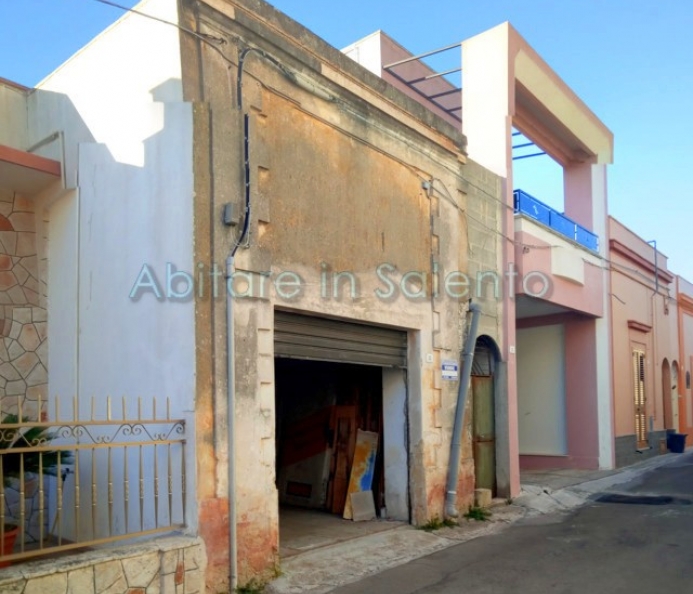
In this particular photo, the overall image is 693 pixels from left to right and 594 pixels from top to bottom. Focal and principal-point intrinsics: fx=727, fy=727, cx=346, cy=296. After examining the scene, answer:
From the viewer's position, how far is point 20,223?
8.20 meters

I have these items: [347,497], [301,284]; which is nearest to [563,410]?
[347,497]

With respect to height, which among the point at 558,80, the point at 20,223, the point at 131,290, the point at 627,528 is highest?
the point at 558,80

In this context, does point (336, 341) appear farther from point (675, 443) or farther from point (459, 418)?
point (675, 443)

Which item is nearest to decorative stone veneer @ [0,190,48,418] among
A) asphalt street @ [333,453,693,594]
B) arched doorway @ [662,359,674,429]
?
asphalt street @ [333,453,693,594]

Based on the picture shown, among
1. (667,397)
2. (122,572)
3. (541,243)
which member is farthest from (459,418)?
(667,397)

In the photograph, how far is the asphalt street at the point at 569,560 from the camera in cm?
714

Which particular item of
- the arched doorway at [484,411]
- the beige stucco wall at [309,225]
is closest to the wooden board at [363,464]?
the beige stucco wall at [309,225]

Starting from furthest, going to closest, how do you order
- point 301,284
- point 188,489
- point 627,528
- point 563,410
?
point 563,410 → point 627,528 → point 301,284 → point 188,489

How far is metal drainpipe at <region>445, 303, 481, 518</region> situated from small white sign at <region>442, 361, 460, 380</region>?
5.1 inches

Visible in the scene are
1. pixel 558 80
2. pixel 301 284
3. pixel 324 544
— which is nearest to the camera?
pixel 301 284

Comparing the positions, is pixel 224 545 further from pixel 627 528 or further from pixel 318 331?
pixel 627 528

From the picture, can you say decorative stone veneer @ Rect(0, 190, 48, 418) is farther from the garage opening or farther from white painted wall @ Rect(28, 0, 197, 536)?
the garage opening

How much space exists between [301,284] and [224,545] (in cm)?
282

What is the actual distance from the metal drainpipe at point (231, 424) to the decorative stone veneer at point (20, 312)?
236cm
